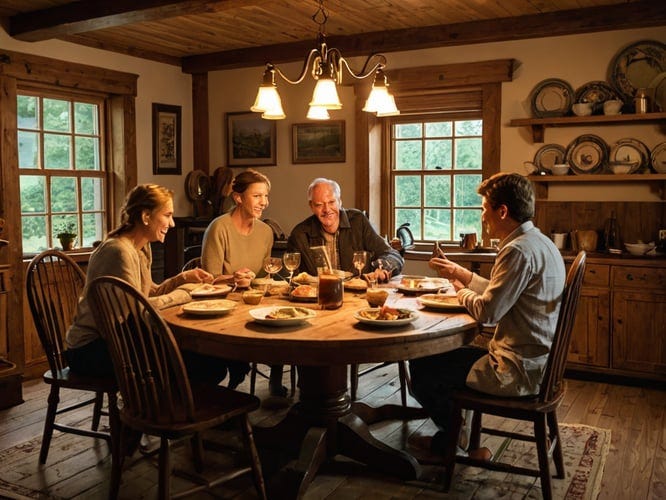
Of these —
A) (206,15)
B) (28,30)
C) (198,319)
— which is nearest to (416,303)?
(198,319)

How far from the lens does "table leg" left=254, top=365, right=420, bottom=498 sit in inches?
112

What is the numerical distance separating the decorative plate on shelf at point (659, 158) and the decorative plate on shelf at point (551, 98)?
A: 619 mm

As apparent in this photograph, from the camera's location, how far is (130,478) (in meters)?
2.92

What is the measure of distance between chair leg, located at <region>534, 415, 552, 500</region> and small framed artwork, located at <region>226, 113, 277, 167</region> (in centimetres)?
384

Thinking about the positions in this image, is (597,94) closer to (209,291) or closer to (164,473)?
(209,291)

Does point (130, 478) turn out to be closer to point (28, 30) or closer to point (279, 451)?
point (279, 451)

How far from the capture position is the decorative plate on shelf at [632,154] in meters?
4.48

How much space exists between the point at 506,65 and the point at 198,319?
3.20 metres

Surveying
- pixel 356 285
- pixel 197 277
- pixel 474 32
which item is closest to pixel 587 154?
pixel 474 32

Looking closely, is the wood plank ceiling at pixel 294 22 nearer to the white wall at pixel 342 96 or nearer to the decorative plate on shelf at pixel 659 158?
the white wall at pixel 342 96

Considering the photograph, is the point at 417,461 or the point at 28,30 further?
the point at 28,30

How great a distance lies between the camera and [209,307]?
106 inches

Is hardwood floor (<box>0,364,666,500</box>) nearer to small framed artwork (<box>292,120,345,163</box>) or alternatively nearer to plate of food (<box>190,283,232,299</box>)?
plate of food (<box>190,283,232,299</box>)

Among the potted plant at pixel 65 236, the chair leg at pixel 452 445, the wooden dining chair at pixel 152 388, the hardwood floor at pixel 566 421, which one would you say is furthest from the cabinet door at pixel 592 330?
the potted plant at pixel 65 236
